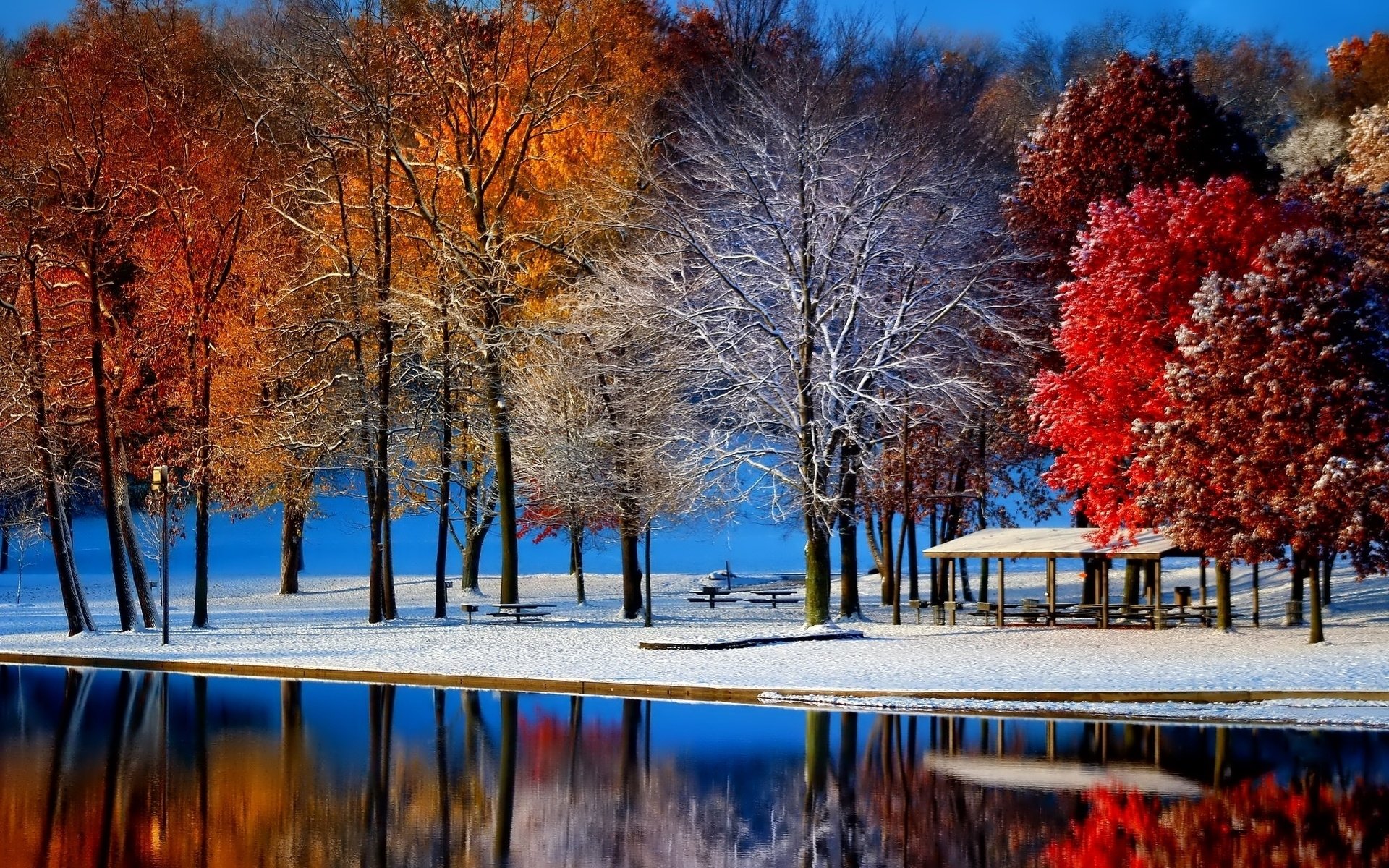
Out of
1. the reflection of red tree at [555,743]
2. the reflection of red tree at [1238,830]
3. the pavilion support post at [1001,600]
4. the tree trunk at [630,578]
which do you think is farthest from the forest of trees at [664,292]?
the reflection of red tree at [1238,830]

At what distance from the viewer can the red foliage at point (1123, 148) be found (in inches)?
1578

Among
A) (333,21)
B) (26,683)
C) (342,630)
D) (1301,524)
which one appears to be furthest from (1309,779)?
(333,21)

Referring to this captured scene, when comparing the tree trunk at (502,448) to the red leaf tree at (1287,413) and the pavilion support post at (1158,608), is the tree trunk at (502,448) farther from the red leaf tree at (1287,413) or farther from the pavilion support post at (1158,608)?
the red leaf tree at (1287,413)

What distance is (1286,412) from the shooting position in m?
29.4

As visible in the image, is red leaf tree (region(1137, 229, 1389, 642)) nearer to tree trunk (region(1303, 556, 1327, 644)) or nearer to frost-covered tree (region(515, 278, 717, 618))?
tree trunk (region(1303, 556, 1327, 644))

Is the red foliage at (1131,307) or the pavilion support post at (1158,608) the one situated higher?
the red foliage at (1131,307)

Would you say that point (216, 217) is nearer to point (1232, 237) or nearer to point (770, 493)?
point (770, 493)

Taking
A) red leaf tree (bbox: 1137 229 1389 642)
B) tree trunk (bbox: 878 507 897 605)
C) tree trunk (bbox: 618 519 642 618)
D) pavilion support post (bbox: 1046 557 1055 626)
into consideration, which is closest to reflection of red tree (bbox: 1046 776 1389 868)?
red leaf tree (bbox: 1137 229 1389 642)

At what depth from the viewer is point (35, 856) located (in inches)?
449

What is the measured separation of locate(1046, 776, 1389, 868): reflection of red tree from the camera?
1147 cm

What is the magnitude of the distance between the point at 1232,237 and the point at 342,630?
868 inches

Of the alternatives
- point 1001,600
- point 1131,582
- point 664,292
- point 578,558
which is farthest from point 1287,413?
point 578,558

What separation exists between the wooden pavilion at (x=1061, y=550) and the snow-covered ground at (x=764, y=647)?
122 cm

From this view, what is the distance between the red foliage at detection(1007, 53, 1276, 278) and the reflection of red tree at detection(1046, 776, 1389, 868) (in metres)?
26.7
